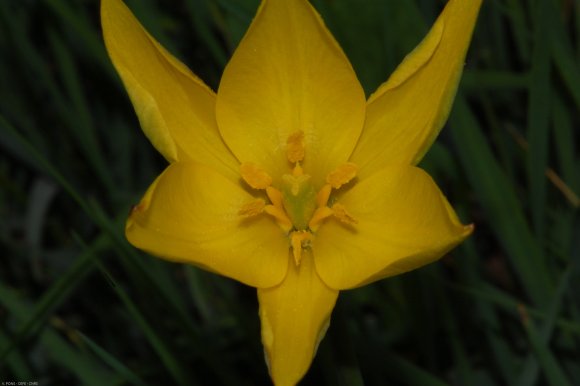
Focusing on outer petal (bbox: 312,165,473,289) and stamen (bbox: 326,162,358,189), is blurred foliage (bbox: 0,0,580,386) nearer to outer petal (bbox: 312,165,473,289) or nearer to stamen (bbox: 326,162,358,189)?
outer petal (bbox: 312,165,473,289)

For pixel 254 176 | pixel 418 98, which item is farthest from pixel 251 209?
pixel 418 98

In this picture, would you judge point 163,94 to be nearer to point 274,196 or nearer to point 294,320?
point 274,196

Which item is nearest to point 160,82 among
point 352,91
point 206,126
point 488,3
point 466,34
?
point 206,126

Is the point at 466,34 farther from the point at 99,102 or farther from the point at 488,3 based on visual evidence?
the point at 99,102

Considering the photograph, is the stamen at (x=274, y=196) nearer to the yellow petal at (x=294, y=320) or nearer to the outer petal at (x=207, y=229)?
the outer petal at (x=207, y=229)

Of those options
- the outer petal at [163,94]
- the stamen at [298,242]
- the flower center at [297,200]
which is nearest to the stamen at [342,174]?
the flower center at [297,200]
